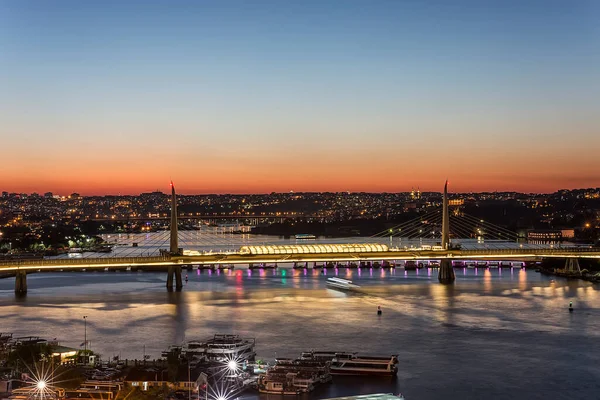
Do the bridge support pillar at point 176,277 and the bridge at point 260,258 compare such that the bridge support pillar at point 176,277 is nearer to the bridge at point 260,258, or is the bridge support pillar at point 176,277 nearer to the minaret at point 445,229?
the bridge at point 260,258

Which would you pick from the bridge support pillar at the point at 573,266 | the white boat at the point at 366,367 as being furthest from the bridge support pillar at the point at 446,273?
the white boat at the point at 366,367

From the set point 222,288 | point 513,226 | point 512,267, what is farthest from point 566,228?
point 222,288

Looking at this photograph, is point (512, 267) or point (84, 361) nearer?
point (84, 361)

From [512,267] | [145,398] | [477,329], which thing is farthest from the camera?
[512,267]

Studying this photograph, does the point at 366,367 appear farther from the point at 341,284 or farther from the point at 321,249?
the point at 321,249

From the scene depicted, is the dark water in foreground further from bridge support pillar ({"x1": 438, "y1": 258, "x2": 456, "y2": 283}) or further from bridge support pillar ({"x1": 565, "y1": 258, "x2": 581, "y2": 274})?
bridge support pillar ({"x1": 565, "y1": 258, "x2": 581, "y2": 274})

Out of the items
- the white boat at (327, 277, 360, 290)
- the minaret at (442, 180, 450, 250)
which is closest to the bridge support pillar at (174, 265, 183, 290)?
the white boat at (327, 277, 360, 290)

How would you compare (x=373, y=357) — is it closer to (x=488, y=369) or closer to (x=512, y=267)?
(x=488, y=369)

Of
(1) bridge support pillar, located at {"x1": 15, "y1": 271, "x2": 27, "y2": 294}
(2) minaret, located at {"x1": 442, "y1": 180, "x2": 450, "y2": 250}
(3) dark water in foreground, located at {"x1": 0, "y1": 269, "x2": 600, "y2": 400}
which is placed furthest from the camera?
(2) minaret, located at {"x1": 442, "y1": 180, "x2": 450, "y2": 250}
